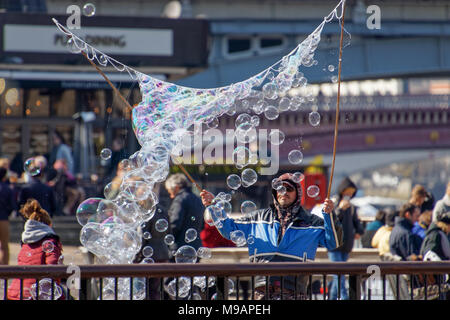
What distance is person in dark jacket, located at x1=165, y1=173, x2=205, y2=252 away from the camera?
28.3ft

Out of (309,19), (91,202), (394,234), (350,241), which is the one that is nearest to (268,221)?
(91,202)

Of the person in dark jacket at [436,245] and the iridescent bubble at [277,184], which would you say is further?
the person in dark jacket at [436,245]

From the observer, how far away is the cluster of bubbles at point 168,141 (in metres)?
7.27

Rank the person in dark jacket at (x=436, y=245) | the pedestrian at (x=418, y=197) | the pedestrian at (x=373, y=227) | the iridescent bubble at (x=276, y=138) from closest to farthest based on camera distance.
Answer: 1. the iridescent bubble at (x=276, y=138)
2. the person in dark jacket at (x=436, y=245)
3. the pedestrian at (x=418, y=197)
4. the pedestrian at (x=373, y=227)

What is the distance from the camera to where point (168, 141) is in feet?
25.3

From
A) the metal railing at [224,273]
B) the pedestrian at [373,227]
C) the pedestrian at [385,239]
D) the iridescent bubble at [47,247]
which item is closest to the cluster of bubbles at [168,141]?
the iridescent bubble at [47,247]

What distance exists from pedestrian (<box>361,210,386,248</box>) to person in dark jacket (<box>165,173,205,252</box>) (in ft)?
13.8

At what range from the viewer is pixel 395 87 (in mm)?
94000

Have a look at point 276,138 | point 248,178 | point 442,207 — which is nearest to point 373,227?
point 442,207

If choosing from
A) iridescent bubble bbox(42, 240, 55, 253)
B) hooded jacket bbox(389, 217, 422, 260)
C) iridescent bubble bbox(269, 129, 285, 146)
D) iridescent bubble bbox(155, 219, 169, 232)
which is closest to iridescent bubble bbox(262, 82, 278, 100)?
iridescent bubble bbox(269, 129, 285, 146)

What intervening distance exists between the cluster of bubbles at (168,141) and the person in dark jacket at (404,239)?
7.28 feet

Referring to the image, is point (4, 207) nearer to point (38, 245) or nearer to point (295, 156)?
point (38, 245)

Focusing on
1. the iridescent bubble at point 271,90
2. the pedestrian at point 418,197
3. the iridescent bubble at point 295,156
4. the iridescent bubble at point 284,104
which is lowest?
the pedestrian at point 418,197

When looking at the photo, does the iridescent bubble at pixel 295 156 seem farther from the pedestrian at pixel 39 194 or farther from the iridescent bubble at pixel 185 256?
the pedestrian at pixel 39 194
